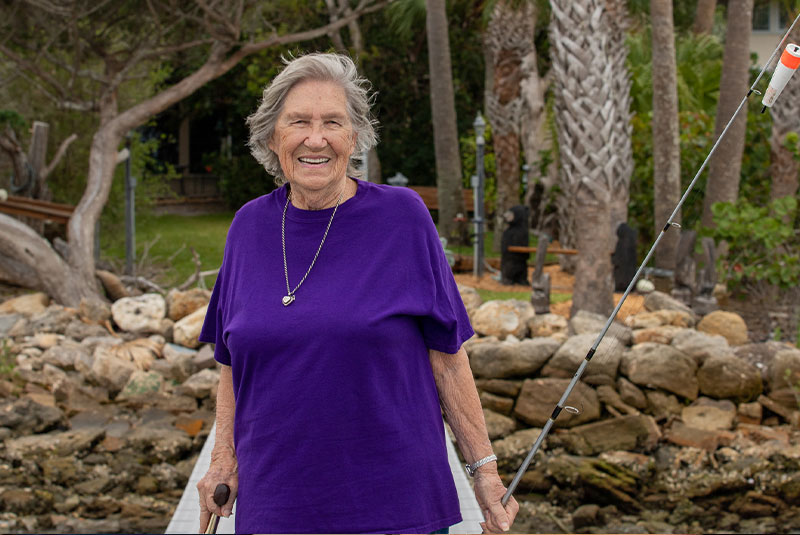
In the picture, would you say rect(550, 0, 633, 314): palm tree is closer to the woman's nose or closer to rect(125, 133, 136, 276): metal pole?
rect(125, 133, 136, 276): metal pole

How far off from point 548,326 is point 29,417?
516cm

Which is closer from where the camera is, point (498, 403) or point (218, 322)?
point (218, 322)

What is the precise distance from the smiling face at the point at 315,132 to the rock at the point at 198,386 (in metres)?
7.55

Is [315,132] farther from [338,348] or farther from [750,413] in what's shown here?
[750,413]

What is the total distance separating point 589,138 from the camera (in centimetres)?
1004

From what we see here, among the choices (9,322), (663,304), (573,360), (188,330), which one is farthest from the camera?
(9,322)

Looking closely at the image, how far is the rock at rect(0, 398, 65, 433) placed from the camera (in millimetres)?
8906

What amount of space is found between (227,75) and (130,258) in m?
13.2

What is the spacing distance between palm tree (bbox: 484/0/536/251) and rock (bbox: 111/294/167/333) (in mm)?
7662

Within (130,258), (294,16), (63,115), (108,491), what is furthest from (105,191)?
(294,16)

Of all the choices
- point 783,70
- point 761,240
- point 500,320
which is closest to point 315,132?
point 783,70

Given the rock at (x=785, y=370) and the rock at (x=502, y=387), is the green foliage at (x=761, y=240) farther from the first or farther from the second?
the rock at (x=502, y=387)

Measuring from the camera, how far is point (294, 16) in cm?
2238

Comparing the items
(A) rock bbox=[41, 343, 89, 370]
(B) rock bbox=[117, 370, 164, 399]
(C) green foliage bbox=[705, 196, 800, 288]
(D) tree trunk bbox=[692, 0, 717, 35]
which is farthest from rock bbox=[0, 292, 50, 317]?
(D) tree trunk bbox=[692, 0, 717, 35]
